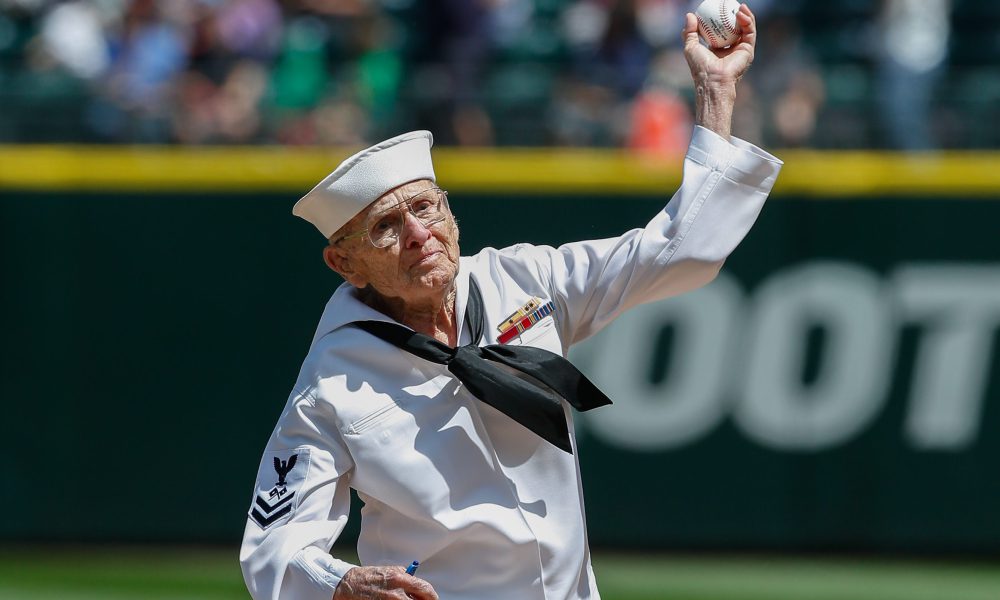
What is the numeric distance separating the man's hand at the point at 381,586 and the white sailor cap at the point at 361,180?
2.65 ft

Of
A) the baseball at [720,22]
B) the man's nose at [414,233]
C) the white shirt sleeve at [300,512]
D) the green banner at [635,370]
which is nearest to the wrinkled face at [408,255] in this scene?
the man's nose at [414,233]

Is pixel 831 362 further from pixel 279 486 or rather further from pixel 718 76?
pixel 279 486

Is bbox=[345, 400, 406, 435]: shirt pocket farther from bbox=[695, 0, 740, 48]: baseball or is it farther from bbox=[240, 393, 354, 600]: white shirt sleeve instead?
bbox=[695, 0, 740, 48]: baseball

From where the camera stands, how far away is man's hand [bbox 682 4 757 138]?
3.38 metres

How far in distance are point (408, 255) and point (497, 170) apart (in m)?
5.32

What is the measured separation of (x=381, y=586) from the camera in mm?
3010

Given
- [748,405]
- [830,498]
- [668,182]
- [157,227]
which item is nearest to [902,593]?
[830,498]

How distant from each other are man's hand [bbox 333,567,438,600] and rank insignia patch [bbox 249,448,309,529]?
248mm

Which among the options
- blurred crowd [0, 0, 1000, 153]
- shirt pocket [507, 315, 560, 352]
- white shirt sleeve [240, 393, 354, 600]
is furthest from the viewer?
blurred crowd [0, 0, 1000, 153]

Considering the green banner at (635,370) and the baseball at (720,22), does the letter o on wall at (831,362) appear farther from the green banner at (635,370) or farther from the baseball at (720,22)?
the baseball at (720,22)

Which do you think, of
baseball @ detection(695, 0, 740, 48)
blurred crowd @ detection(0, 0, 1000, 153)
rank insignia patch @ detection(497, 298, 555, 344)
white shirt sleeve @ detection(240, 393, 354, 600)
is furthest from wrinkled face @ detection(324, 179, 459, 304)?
blurred crowd @ detection(0, 0, 1000, 153)

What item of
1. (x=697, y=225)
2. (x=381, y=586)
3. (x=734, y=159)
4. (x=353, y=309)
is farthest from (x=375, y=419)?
(x=734, y=159)

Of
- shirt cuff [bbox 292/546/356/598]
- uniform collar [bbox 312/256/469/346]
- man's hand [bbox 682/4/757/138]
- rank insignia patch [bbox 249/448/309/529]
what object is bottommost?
shirt cuff [bbox 292/546/356/598]

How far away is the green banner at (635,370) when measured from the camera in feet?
27.4
